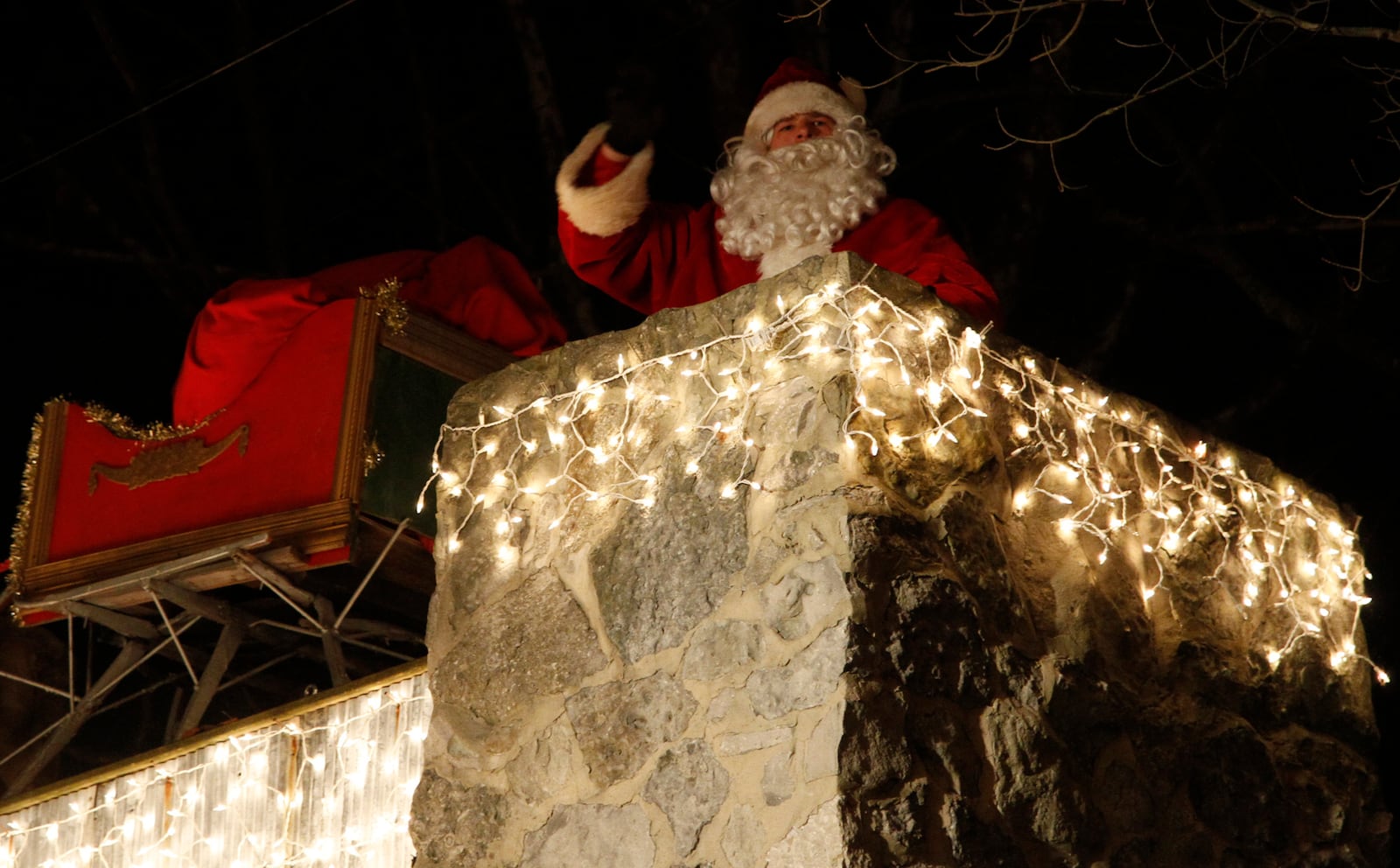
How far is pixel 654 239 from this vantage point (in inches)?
234

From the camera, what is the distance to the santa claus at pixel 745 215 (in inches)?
225

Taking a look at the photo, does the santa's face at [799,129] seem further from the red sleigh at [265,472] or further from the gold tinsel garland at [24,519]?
the gold tinsel garland at [24,519]

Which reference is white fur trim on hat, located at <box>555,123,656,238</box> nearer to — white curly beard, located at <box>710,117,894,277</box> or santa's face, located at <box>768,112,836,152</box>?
white curly beard, located at <box>710,117,894,277</box>

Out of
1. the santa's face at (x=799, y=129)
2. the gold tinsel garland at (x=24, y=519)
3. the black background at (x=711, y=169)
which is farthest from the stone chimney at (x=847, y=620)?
the black background at (x=711, y=169)

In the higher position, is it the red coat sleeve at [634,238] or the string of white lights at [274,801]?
the red coat sleeve at [634,238]

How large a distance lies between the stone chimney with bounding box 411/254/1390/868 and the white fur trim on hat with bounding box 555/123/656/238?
2.56 ft

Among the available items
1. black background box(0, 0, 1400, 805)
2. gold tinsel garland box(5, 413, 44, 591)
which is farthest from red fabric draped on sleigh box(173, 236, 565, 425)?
black background box(0, 0, 1400, 805)

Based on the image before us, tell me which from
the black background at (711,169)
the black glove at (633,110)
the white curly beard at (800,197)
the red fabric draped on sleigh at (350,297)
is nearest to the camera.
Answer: the black glove at (633,110)

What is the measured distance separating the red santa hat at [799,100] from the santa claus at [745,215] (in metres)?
0.01

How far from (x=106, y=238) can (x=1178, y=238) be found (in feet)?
22.1

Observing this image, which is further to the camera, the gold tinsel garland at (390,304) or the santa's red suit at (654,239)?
the gold tinsel garland at (390,304)

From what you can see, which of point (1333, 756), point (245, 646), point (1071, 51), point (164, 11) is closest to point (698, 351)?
point (1333, 756)

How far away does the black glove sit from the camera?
5570mm

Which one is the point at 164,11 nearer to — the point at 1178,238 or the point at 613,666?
the point at 1178,238
